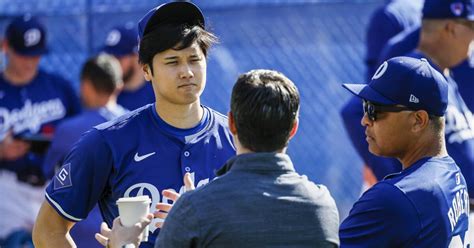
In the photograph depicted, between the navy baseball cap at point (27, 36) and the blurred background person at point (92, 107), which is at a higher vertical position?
the navy baseball cap at point (27, 36)

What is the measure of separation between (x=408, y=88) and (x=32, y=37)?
15.6 feet

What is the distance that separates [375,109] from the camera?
3811mm

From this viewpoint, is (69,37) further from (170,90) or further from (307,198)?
(307,198)

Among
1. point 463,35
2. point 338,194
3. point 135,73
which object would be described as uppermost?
point 463,35

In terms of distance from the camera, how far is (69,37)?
27.7 feet

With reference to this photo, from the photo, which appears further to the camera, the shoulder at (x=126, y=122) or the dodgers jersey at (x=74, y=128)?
the dodgers jersey at (x=74, y=128)

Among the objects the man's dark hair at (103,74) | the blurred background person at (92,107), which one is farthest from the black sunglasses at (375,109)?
the man's dark hair at (103,74)

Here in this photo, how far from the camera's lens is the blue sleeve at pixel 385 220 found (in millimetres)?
3539

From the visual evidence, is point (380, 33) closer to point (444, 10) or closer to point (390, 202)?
point (444, 10)

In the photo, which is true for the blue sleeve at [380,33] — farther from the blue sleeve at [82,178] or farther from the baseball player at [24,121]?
the blue sleeve at [82,178]

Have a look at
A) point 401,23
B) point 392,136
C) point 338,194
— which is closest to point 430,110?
point 392,136

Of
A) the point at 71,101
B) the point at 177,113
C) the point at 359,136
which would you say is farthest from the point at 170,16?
the point at 71,101

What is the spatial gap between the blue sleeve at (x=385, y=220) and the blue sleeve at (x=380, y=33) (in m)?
3.43

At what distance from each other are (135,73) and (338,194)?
1821 mm
